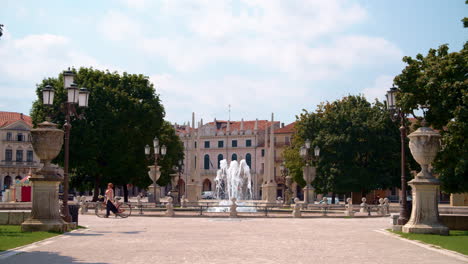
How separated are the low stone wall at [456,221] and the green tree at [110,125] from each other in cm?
3071

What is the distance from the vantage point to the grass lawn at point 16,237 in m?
14.3

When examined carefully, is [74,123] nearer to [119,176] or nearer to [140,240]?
[119,176]

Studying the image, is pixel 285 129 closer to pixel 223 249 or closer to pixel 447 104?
pixel 447 104

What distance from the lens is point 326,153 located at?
52906 millimetres

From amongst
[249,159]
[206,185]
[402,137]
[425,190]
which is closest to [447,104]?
[402,137]

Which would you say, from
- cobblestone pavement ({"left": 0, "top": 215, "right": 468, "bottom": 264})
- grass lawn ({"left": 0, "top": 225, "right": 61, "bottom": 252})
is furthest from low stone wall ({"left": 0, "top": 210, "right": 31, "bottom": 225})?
cobblestone pavement ({"left": 0, "top": 215, "right": 468, "bottom": 264})

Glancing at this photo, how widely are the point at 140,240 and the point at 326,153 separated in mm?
38072

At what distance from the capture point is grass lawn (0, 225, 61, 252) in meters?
14.3

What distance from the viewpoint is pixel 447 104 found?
20.7m

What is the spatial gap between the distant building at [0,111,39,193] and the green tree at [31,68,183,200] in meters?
45.9

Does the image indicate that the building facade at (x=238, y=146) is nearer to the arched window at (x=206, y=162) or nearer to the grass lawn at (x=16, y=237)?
the arched window at (x=206, y=162)

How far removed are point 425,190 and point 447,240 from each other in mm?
2625

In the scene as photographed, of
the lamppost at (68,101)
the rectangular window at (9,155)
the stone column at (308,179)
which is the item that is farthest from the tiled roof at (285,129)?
the lamppost at (68,101)

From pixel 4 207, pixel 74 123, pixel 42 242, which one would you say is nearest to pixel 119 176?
pixel 74 123
